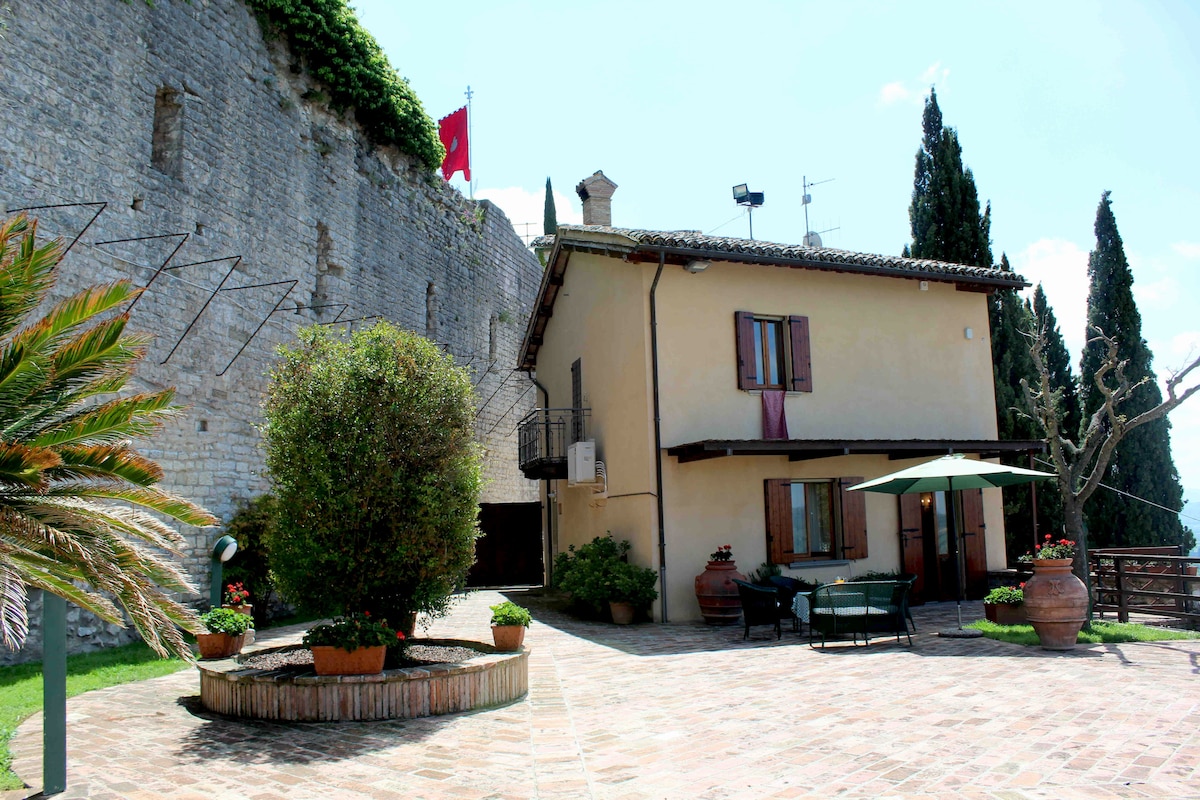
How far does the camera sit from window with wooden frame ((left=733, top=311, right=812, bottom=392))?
484 inches

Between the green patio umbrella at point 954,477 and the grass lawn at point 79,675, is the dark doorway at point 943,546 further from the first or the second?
the grass lawn at point 79,675

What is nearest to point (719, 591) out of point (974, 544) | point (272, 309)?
point (974, 544)

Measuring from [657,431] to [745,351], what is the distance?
6.07 feet

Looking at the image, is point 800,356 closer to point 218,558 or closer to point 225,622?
point 218,558

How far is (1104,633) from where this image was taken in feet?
29.5

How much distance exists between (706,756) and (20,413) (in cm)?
454

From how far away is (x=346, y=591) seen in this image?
6695 mm

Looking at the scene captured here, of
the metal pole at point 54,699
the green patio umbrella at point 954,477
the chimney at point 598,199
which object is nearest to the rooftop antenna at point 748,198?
the chimney at point 598,199

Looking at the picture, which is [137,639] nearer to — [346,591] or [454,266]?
[346,591]

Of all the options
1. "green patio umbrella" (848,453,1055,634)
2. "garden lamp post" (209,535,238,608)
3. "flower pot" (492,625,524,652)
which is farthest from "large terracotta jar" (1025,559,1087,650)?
"garden lamp post" (209,535,238,608)

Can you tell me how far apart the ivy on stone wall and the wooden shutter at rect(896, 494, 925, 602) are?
1171 centimetres

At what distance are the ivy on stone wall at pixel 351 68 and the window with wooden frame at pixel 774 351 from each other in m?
8.38

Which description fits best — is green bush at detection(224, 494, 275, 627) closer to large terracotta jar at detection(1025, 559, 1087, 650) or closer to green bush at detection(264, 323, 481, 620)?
green bush at detection(264, 323, 481, 620)

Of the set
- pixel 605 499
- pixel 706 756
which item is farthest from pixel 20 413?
pixel 605 499
